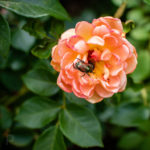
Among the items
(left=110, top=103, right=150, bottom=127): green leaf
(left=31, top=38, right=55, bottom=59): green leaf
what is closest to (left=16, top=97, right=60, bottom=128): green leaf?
(left=31, top=38, right=55, bottom=59): green leaf

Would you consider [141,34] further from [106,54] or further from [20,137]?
[20,137]

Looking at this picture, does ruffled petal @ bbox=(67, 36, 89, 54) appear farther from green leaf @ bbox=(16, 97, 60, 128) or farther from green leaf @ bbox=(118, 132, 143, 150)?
green leaf @ bbox=(118, 132, 143, 150)

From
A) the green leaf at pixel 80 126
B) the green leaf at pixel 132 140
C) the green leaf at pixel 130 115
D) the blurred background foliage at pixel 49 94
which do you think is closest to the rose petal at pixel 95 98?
the blurred background foliage at pixel 49 94

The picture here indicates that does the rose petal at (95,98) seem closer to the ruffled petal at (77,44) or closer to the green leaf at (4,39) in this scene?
the ruffled petal at (77,44)

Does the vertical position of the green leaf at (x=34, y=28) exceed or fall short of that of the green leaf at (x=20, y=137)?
it exceeds it

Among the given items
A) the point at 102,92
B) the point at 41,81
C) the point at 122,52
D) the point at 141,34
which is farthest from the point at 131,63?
the point at 141,34

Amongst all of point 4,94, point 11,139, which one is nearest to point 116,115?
point 11,139

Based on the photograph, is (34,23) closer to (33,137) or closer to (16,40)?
(16,40)
